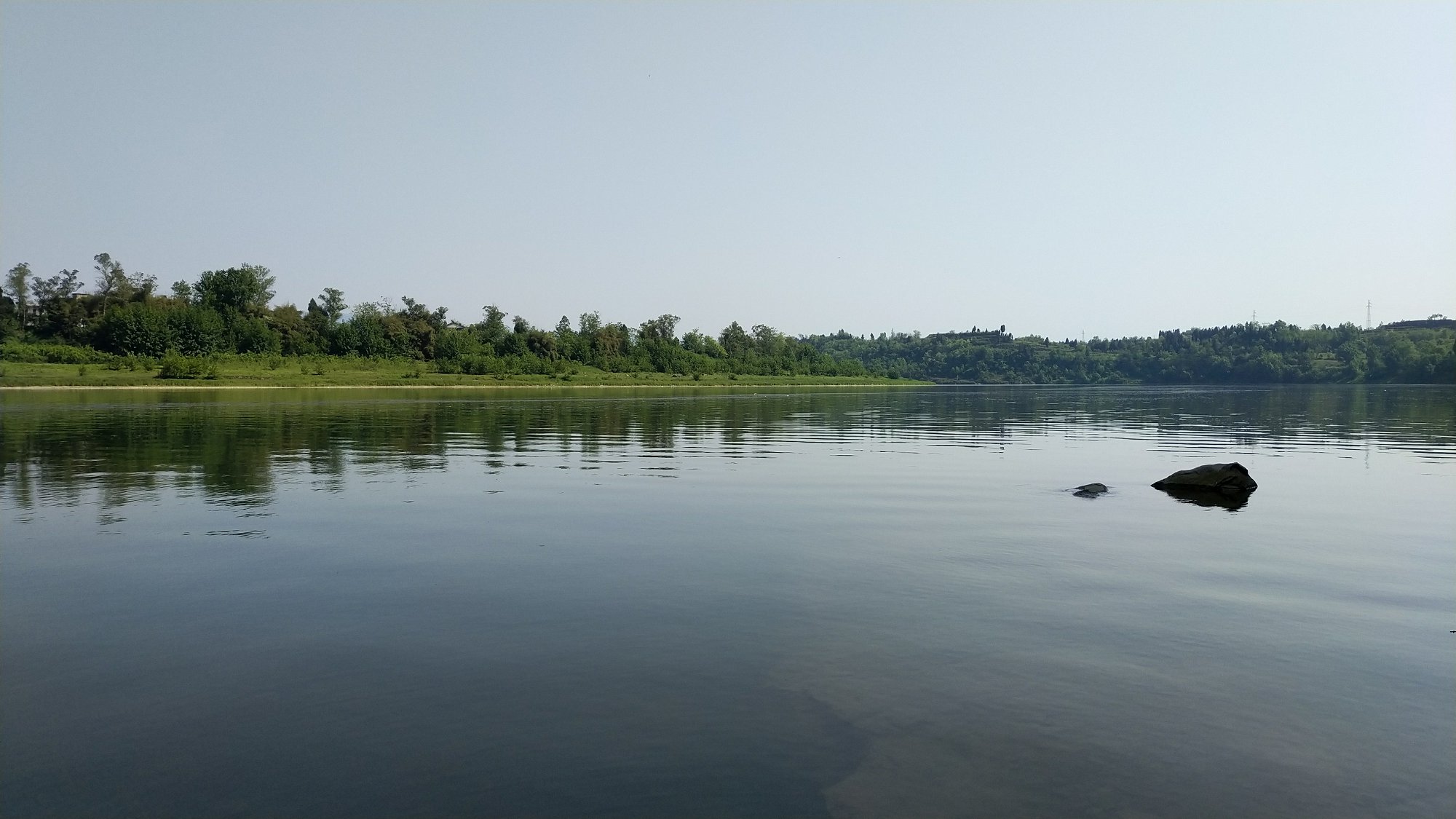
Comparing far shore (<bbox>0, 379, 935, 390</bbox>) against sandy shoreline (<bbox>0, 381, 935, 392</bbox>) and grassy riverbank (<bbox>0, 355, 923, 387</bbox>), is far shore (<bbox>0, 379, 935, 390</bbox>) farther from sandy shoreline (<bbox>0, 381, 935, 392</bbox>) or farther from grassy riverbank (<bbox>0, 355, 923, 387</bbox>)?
grassy riverbank (<bbox>0, 355, 923, 387</bbox>)

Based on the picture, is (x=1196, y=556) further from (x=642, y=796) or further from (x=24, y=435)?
(x=24, y=435)

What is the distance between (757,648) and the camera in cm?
973

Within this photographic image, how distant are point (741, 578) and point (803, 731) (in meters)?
5.72

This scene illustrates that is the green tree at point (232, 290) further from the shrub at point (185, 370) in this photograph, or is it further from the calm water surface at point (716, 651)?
the calm water surface at point (716, 651)

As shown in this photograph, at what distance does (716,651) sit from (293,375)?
138294 millimetres

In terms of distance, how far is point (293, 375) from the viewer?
132 metres

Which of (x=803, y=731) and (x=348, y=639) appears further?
(x=348, y=639)

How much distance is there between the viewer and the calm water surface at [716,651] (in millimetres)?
6629

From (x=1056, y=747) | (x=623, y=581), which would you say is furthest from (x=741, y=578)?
(x=1056, y=747)

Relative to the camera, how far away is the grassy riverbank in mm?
108375

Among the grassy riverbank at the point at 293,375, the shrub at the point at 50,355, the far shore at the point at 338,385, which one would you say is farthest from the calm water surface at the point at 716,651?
the shrub at the point at 50,355

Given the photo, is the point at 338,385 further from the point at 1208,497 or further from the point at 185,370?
the point at 1208,497

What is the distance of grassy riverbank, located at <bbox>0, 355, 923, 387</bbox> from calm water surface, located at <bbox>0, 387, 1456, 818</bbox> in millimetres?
102400

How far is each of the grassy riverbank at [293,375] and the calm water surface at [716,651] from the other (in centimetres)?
10240
